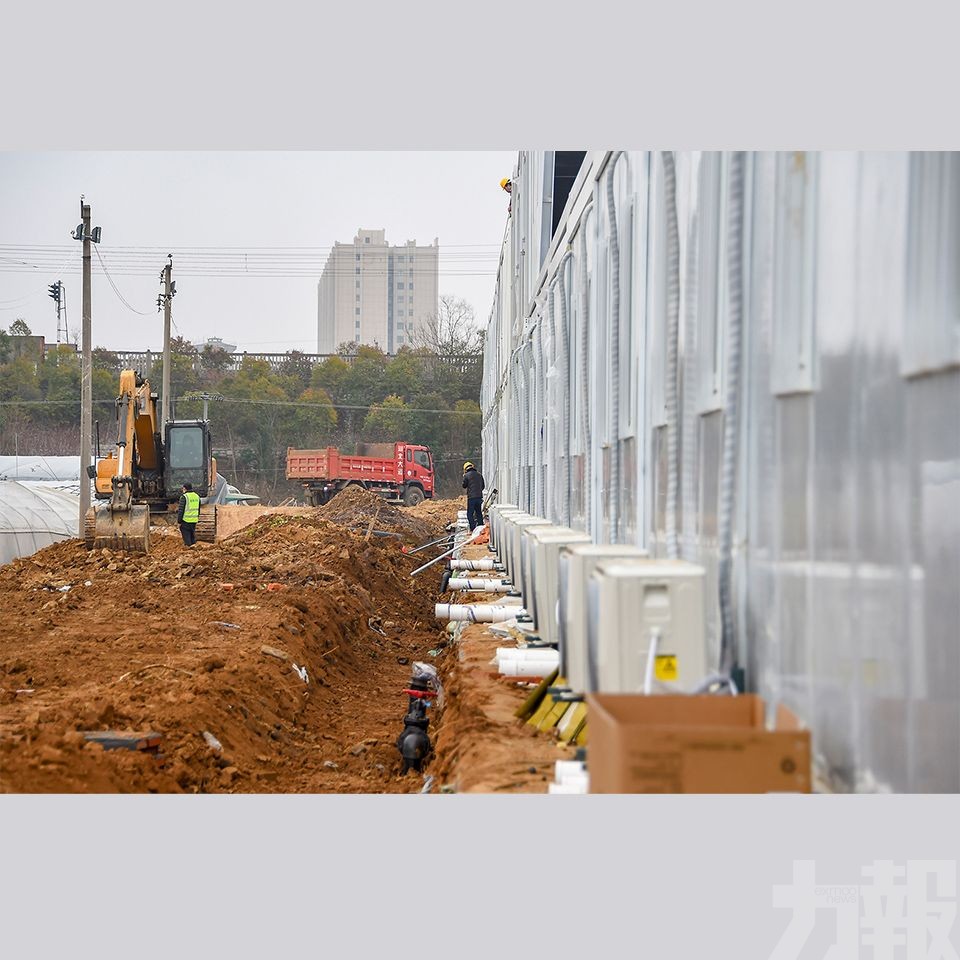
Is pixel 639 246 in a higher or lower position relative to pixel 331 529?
higher

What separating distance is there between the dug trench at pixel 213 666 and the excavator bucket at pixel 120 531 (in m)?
0.52

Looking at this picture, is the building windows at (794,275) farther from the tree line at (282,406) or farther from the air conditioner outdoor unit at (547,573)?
the tree line at (282,406)

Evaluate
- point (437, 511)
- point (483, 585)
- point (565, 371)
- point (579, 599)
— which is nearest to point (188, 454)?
point (437, 511)

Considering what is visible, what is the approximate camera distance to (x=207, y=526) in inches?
1122

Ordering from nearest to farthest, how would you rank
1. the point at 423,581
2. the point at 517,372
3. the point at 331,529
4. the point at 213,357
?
the point at 517,372
the point at 423,581
the point at 331,529
the point at 213,357

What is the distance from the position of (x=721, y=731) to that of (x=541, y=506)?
966 centimetres

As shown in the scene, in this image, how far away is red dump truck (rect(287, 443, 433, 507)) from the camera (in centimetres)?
4797

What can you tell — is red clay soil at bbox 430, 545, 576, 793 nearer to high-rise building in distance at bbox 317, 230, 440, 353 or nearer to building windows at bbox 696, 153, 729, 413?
building windows at bbox 696, 153, 729, 413

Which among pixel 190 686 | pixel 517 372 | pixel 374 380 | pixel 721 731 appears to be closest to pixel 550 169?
pixel 517 372

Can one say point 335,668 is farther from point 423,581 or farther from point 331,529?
point 331,529

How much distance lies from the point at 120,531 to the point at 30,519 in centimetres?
418

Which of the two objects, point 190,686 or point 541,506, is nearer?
point 190,686

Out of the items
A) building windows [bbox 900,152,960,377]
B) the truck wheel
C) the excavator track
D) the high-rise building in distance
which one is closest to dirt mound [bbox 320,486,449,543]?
the excavator track

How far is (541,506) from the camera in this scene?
41.5ft
